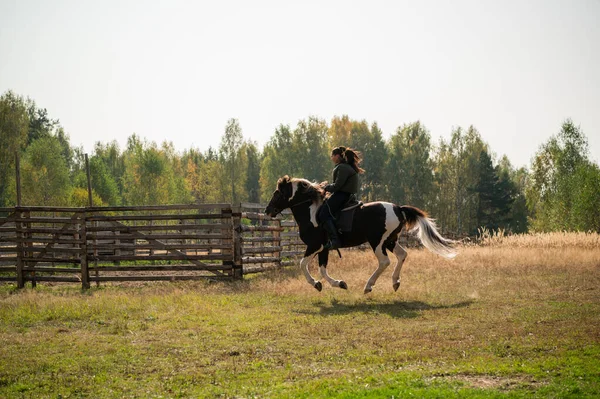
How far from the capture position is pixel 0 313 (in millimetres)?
11289

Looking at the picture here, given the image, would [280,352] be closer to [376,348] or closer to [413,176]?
[376,348]

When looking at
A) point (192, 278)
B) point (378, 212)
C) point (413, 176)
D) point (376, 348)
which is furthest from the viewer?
point (413, 176)

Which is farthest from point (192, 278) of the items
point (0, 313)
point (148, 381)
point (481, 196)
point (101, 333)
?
point (481, 196)

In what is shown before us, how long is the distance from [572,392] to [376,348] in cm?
275

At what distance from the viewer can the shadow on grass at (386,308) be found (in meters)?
10.6

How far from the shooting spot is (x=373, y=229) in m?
13.1

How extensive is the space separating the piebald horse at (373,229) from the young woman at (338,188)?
1.02 ft

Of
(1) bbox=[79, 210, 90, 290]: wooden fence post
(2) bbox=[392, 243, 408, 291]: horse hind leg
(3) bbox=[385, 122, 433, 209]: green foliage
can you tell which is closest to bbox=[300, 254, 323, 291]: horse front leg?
(2) bbox=[392, 243, 408, 291]: horse hind leg

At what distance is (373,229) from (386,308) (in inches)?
94.0

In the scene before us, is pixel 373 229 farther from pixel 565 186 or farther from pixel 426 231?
pixel 565 186

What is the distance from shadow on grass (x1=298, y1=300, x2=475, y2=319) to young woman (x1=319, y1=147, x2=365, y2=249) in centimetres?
175

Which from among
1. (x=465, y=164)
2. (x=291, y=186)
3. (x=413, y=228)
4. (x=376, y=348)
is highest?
(x=465, y=164)

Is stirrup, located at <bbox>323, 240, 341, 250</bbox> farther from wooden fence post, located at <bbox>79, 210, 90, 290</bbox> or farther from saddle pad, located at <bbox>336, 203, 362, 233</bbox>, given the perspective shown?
wooden fence post, located at <bbox>79, 210, 90, 290</bbox>

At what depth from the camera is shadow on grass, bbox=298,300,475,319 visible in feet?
34.8
